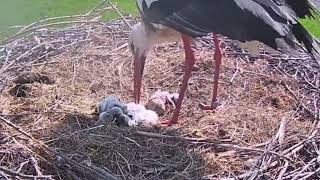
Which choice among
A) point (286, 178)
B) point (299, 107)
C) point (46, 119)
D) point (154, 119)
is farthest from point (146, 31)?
point (286, 178)

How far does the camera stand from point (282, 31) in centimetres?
253

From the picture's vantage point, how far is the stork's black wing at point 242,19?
254 cm

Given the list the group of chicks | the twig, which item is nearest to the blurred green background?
the group of chicks

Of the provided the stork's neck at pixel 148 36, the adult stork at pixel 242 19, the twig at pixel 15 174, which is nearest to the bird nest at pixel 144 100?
the twig at pixel 15 174

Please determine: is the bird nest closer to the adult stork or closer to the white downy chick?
the white downy chick

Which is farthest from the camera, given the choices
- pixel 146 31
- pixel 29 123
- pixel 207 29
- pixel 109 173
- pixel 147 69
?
pixel 147 69

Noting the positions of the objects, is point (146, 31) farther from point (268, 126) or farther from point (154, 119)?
point (268, 126)

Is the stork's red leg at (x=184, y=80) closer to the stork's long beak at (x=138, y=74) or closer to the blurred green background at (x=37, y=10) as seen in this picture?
the stork's long beak at (x=138, y=74)

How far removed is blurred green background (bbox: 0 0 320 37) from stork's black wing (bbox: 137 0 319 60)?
4.79ft

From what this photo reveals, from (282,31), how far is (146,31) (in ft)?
2.60

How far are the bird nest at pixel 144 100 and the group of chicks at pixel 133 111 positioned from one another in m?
0.06

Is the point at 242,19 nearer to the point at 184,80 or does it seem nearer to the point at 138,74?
the point at 184,80

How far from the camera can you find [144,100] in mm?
3309

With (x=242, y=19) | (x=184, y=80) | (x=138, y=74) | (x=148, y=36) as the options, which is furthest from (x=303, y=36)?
(x=138, y=74)
